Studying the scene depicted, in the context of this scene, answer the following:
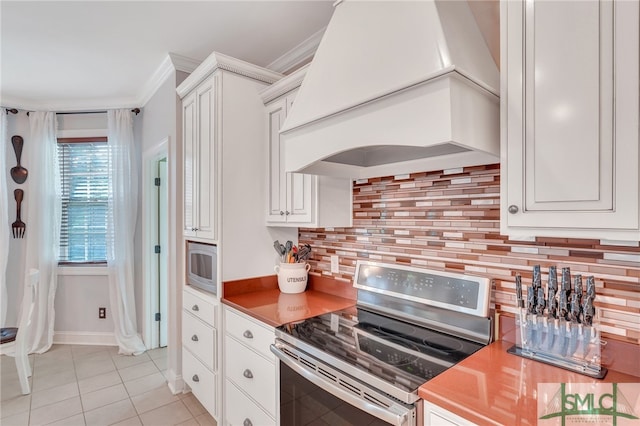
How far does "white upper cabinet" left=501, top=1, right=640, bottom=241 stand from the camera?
0.88m

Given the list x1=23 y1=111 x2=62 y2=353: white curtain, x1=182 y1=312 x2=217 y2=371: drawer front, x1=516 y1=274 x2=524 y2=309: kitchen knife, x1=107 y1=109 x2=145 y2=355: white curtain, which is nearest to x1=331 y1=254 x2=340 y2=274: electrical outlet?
x1=182 y1=312 x2=217 y2=371: drawer front

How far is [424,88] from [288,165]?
2.51ft

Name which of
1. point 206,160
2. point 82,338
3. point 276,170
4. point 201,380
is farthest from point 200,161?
point 82,338

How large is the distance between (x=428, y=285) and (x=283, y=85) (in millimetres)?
1414

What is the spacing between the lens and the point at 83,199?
3.70 meters

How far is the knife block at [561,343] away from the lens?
3.50 feet

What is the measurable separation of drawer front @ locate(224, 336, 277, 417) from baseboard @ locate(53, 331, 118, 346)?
96.6 inches

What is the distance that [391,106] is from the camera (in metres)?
1.18

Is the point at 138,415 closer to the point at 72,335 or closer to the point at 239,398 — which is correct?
the point at 239,398

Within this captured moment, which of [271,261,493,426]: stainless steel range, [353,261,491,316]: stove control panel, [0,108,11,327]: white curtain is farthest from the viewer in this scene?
[0,108,11,327]: white curtain

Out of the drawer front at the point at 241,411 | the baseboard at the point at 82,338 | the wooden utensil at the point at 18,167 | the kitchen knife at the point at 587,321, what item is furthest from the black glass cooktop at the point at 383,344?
the wooden utensil at the point at 18,167

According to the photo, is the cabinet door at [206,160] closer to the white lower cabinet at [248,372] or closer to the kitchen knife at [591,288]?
the white lower cabinet at [248,372]

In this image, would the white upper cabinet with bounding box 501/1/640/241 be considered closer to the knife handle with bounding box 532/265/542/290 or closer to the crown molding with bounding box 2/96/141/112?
the knife handle with bounding box 532/265/542/290

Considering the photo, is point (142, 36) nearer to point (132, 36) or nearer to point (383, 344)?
point (132, 36)
